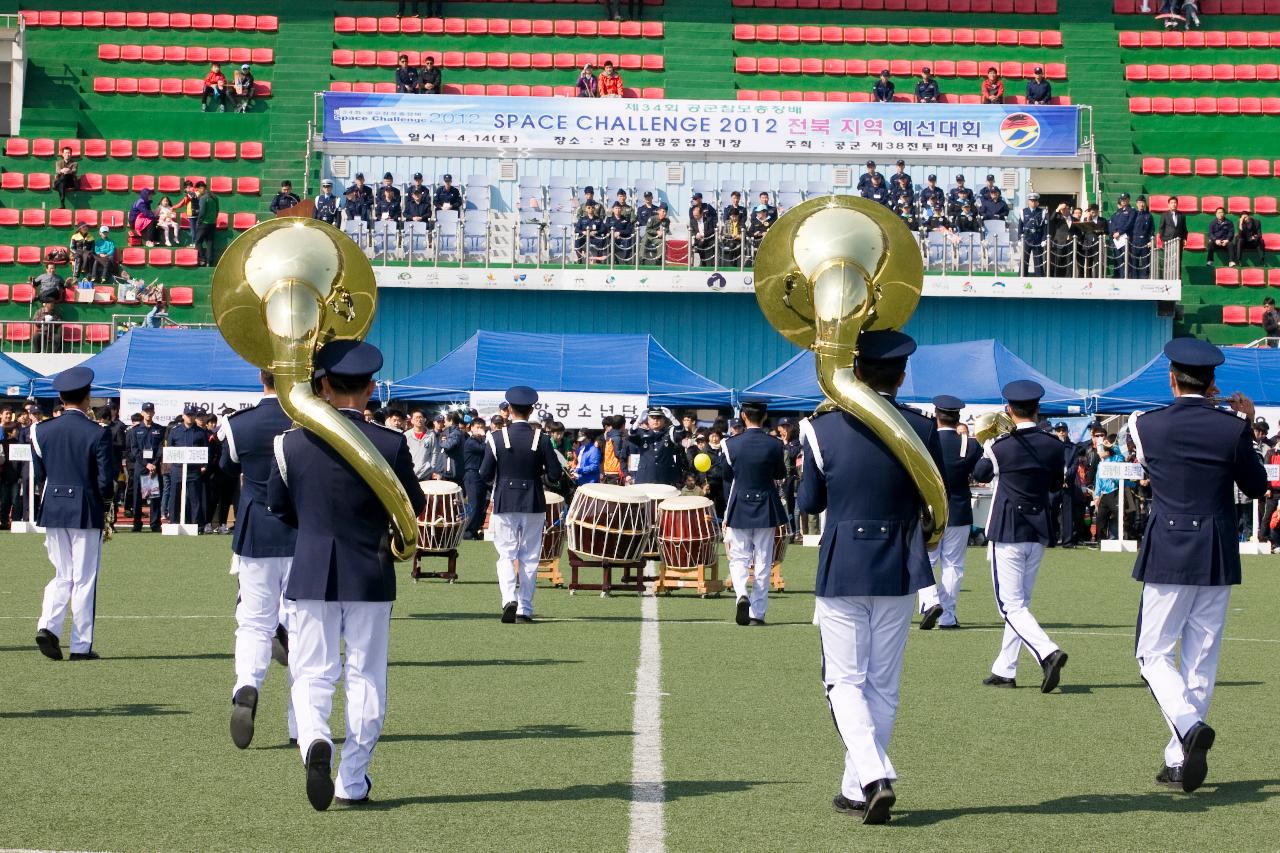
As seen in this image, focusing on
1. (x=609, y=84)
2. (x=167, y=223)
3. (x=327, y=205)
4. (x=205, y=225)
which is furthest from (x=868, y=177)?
(x=167, y=223)

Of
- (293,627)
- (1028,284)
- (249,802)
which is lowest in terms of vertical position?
(249,802)

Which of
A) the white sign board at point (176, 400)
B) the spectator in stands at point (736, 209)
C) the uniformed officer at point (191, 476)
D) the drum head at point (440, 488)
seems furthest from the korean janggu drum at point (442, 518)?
the spectator in stands at point (736, 209)

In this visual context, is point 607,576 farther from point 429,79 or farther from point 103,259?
point 429,79

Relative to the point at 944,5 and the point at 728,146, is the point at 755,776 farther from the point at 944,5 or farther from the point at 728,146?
the point at 944,5

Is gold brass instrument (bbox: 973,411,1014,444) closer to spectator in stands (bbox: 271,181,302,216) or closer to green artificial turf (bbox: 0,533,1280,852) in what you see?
green artificial turf (bbox: 0,533,1280,852)

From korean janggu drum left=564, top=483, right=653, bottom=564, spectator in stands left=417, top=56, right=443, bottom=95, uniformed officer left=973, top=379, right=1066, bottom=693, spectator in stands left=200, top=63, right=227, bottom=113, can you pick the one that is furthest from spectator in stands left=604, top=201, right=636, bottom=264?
uniformed officer left=973, top=379, right=1066, bottom=693

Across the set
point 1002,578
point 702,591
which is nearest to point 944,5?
point 702,591

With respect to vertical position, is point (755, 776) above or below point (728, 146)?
below

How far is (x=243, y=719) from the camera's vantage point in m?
8.32

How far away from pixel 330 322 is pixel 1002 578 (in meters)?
5.03

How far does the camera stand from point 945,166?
1416 inches

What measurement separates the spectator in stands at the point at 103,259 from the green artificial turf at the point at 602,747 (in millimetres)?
18523

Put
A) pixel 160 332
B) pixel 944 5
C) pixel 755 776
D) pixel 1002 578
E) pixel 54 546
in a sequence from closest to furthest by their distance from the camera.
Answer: pixel 755 776
pixel 1002 578
pixel 54 546
pixel 160 332
pixel 944 5

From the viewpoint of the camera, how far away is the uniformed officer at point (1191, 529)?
7871 millimetres
